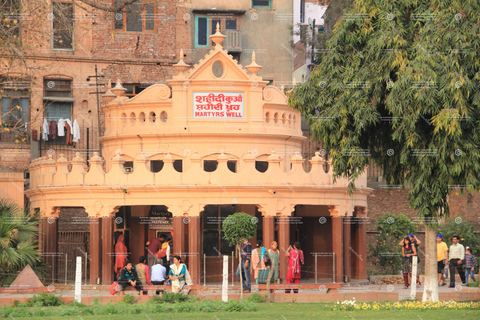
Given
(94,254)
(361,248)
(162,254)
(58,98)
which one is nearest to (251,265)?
(162,254)

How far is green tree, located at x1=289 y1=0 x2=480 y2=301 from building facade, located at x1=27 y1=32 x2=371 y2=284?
6222mm

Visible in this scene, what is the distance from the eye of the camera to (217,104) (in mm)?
30797

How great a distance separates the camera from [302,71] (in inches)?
1780

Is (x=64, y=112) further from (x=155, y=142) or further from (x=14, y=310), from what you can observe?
(x=14, y=310)

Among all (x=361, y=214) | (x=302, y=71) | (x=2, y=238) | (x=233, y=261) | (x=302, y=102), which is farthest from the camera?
(x=302, y=71)

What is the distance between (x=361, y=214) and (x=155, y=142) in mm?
8383

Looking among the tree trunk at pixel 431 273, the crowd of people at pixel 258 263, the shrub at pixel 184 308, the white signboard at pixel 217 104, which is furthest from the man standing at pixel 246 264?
the white signboard at pixel 217 104

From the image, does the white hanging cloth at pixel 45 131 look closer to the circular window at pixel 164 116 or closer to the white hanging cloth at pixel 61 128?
the white hanging cloth at pixel 61 128

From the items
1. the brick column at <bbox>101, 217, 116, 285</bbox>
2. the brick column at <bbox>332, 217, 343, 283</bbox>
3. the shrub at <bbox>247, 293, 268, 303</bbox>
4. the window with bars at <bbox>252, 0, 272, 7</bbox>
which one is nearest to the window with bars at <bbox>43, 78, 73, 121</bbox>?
the window with bars at <bbox>252, 0, 272, 7</bbox>

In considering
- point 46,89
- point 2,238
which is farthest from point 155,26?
point 2,238

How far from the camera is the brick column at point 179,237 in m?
28.2

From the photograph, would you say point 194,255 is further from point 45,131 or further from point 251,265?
point 45,131

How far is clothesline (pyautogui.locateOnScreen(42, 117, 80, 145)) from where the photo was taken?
38656 mm

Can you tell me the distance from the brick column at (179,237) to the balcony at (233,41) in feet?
56.6
